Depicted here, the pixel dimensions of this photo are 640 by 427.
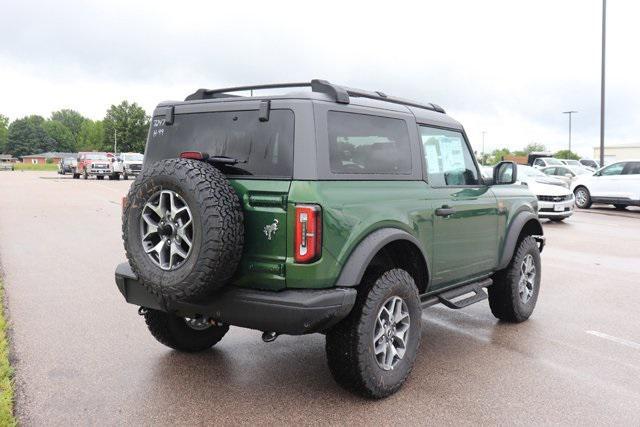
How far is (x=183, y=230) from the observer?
3.60 metres

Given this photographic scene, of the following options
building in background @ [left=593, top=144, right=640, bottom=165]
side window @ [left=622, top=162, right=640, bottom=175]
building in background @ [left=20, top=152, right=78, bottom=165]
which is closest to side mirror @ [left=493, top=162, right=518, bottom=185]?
side window @ [left=622, top=162, right=640, bottom=175]

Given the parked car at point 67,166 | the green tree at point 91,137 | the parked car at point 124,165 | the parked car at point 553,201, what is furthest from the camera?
the green tree at point 91,137

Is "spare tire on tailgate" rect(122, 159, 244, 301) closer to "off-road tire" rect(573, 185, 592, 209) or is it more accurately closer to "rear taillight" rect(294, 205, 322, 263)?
"rear taillight" rect(294, 205, 322, 263)

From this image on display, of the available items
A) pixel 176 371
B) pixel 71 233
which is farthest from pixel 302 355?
pixel 71 233

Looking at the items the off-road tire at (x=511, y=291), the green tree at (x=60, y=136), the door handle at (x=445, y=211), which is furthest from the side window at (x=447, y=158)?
the green tree at (x=60, y=136)

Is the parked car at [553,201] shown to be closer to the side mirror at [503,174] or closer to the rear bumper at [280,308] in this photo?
the side mirror at [503,174]

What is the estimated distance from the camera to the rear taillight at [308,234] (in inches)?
139

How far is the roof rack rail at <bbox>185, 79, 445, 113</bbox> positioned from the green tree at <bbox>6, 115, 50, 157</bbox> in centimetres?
17995

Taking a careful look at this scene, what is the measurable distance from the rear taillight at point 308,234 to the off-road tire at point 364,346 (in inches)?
20.6

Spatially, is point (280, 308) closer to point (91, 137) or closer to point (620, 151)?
point (620, 151)

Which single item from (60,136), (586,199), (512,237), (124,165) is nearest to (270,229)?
(512,237)

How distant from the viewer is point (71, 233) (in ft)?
40.0

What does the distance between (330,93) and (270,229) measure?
3.26 feet

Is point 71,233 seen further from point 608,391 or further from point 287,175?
point 608,391
